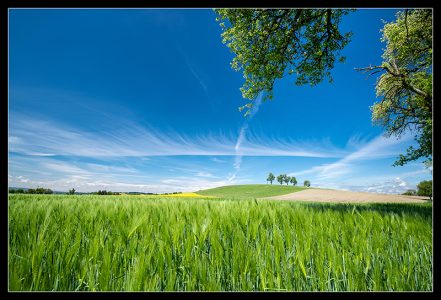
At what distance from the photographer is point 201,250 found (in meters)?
1.89

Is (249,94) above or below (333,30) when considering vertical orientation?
below

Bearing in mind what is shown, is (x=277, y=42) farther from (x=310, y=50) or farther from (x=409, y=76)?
(x=409, y=76)

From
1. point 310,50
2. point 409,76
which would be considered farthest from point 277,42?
point 409,76

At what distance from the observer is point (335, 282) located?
5.22 feet

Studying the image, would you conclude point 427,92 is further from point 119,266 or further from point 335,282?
point 119,266

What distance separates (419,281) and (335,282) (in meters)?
0.73
